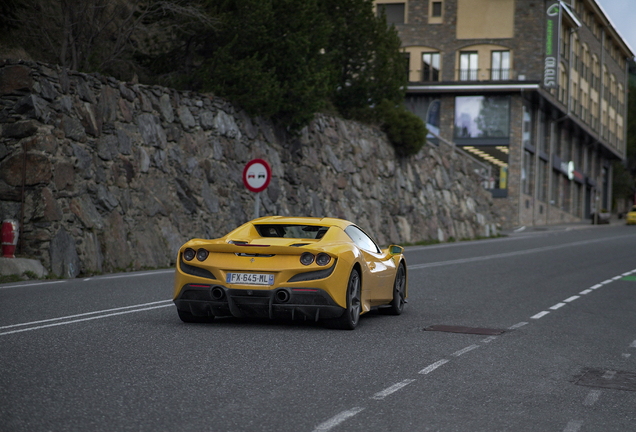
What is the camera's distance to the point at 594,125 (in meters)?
76.6

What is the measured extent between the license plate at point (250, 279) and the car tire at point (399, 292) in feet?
8.46

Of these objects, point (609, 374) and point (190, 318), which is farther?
point (190, 318)

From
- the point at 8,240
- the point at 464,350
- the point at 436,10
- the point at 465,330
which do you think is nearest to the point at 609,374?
the point at 464,350

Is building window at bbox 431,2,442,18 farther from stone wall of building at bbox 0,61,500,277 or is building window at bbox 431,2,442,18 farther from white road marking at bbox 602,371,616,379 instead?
white road marking at bbox 602,371,616,379

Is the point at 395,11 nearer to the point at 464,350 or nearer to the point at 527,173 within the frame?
the point at 527,173

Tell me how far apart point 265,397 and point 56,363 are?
1.89 m

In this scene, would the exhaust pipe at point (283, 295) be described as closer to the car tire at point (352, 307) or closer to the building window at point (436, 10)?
the car tire at point (352, 307)

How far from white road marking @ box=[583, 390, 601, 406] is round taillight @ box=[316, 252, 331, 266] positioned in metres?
3.23

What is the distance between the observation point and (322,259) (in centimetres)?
870

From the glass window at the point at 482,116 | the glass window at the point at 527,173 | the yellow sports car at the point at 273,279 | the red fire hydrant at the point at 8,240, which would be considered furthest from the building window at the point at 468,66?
the yellow sports car at the point at 273,279

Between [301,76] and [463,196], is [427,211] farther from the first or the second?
[301,76]

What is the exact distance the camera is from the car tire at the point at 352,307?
29.3ft

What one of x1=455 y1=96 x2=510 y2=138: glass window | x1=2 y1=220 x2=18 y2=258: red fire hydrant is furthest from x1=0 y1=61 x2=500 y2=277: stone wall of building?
x1=455 y1=96 x2=510 y2=138: glass window

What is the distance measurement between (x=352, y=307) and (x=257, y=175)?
399 inches
